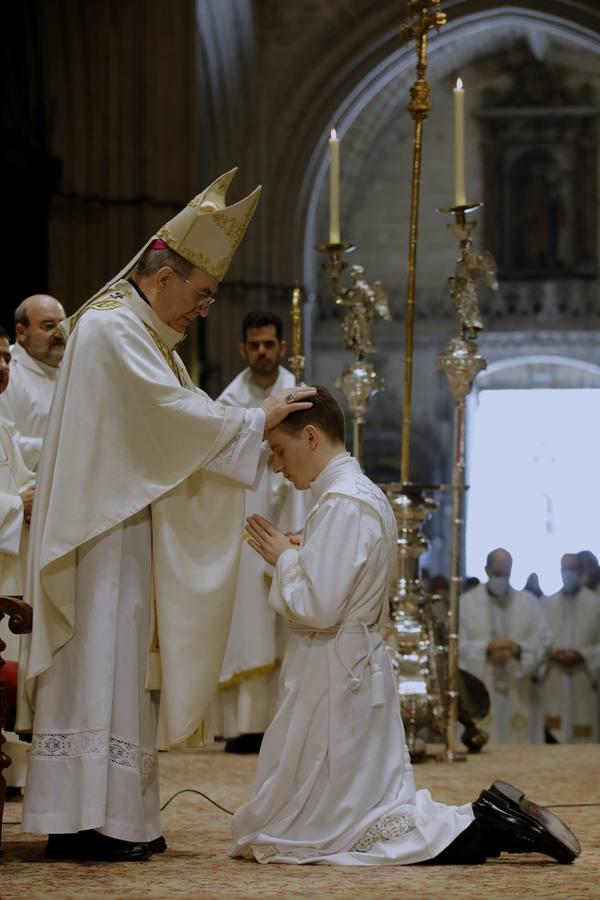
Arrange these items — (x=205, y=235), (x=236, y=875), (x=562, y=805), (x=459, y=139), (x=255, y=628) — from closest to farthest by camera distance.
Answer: (x=236, y=875) < (x=205, y=235) < (x=562, y=805) < (x=459, y=139) < (x=255, y=628)

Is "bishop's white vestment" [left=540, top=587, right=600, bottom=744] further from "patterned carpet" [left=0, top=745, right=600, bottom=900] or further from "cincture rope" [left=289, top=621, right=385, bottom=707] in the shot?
"cincture rope" [left=289, top=621, right=385, bottom=707]

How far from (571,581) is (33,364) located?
4917mm

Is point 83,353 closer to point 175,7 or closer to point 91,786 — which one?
point 91,786

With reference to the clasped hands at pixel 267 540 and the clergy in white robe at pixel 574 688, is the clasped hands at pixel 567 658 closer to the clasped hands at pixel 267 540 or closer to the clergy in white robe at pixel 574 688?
the clergy in white robe at pixel 574 688

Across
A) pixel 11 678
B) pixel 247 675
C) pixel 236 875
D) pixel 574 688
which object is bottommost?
pixel 236 875

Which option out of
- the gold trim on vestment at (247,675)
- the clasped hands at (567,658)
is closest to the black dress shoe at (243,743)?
the gold trim on vestment at (247,675)

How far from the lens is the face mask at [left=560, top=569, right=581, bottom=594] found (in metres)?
9.88

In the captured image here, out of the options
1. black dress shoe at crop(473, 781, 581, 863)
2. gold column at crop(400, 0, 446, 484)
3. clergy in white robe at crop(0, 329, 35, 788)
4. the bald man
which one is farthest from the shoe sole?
the bald man

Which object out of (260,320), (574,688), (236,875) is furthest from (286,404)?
(574,688)

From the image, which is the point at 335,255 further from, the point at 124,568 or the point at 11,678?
the point at 11,678

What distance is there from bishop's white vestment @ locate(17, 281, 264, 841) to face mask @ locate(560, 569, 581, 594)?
242 inches

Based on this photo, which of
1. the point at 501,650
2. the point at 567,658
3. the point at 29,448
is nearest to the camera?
the point at 29,448

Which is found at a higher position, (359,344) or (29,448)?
(359,344)

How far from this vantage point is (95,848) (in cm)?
386
